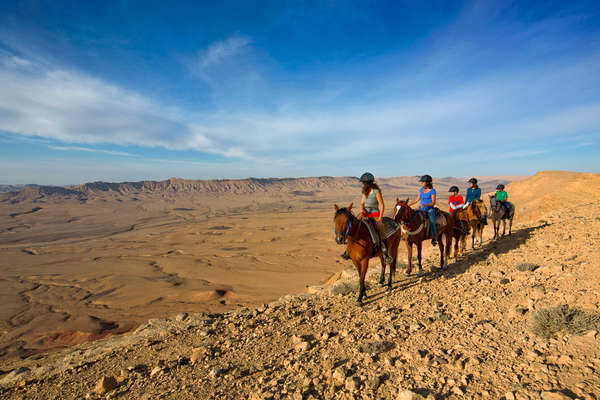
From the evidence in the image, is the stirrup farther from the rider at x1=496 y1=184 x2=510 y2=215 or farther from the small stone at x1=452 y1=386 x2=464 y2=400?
the rider at x1=496 y1=184 x2=510 y2=215

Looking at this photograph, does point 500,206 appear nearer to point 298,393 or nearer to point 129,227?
point 298,393

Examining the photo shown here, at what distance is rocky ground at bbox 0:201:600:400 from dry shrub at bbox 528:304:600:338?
9cm

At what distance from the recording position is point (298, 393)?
10.6ft

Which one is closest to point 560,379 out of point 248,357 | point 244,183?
point 248,357

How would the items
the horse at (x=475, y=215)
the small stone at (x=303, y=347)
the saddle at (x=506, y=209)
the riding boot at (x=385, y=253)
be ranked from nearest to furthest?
1. the small stone at (x=303, y=347)
2. the riding boot at (x=385, y=253)
3. the horse at (x=475, y=215)
4. the saddle at (x=506, y=209)

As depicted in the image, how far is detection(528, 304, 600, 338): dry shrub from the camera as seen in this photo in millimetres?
3523

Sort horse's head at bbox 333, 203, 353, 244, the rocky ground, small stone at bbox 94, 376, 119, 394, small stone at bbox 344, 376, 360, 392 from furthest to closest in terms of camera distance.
Answer: horse's head at bbox 333, 203, 353, 244
small stone at bbox 94, 376, 119, 394
small stone at bbox 344, 376, 360, 392
the rocky ground

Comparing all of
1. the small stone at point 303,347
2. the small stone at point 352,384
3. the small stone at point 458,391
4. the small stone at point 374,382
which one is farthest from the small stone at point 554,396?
the small stone at point 303,347

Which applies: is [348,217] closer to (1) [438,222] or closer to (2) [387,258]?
(2) [387,258]

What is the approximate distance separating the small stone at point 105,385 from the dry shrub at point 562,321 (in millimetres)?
6360

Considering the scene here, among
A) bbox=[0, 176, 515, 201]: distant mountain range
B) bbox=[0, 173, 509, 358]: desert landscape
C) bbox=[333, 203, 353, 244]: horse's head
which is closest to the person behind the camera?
bbox=[333, 203, 353, 244]: horse's head

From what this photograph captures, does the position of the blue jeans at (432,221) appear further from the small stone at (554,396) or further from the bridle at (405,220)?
the small stone at (554,396)

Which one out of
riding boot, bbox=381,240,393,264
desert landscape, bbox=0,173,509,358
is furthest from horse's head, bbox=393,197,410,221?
desert landscape, bbox=0,173,509,358

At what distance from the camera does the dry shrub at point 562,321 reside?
11.6ft
